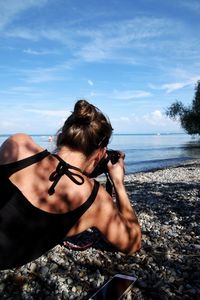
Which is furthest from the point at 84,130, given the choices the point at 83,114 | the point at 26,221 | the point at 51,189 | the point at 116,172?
the point at 116,172

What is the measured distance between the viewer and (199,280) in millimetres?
3750

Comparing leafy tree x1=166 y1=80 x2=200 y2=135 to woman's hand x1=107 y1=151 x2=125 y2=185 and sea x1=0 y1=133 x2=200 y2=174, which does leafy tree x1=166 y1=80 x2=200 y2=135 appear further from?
woman's hand x1=107 y1=151 x2=125 y2=185

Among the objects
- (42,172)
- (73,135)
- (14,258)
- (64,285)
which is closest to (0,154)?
(42,172)

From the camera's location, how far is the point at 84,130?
3104mm

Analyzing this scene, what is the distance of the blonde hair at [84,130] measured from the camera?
10.2 feet

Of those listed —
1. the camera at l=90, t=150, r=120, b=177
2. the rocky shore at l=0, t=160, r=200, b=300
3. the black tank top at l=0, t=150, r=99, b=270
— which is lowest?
the rocky shore at l=0, t=160, r=200, b=300

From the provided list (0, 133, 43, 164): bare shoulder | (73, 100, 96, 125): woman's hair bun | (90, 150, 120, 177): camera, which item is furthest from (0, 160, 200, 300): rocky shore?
(73, 100, 96, 125): woman's hair bun

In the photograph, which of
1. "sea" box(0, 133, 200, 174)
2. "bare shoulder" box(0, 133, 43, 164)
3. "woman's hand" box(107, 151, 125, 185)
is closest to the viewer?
"bare shoulder" box(0, 133, 43, 164)

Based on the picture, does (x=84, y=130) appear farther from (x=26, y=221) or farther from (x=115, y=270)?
(x=115, y=270)

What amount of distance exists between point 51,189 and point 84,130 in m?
0.63

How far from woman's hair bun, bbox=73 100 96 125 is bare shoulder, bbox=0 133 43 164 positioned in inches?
18.1

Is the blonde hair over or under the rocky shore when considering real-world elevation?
over

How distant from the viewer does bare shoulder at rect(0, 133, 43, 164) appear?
301 cm

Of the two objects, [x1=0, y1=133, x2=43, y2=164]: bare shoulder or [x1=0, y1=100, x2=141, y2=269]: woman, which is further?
[x1=0, y1=133, x2=43, y2=164]: bare shoulder
